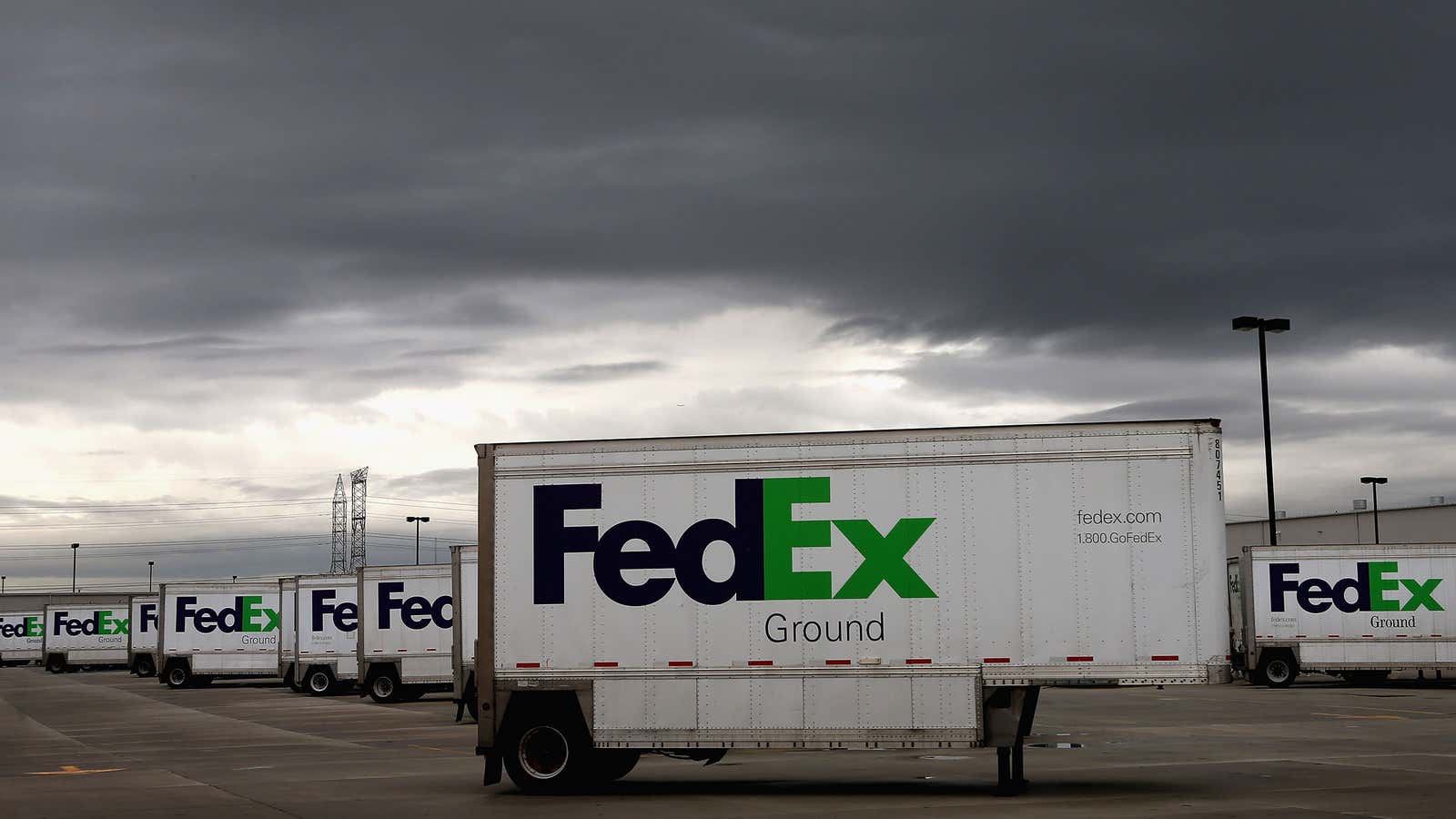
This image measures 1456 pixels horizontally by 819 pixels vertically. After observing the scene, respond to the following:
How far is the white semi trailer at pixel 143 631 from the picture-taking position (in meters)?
63.5

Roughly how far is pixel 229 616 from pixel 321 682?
8660 millimetres

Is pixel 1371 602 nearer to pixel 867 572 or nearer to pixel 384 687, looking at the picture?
pixel 384 687

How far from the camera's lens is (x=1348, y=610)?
3947cm

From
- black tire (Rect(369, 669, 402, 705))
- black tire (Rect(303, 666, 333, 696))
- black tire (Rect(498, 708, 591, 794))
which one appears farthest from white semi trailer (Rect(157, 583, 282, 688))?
black tire (Rect(498, 708, 591, 794))

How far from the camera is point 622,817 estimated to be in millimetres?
14727

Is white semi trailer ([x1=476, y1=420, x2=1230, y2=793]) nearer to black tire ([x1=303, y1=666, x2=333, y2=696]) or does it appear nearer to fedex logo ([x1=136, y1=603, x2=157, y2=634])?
black tire ([x1=303, y1=666, x2=333, y2=696])

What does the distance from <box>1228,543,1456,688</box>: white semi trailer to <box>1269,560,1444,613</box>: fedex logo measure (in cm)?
2

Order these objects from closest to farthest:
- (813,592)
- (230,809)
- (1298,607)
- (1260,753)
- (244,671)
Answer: (230,809)
(813,592)
(1260,753)
(1298,607)
(244,671)

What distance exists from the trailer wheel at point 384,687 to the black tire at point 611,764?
23.3 m

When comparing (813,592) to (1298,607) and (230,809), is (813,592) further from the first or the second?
(1298,607)

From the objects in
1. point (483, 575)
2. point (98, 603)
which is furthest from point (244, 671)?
point (483, 575)

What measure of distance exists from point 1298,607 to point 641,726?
28644mm

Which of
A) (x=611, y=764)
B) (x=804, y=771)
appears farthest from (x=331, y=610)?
(x=611, y=764)

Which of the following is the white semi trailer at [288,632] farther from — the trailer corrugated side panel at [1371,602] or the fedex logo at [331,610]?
the trailer corrugated side panel at [1371,602]
